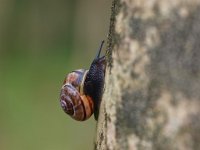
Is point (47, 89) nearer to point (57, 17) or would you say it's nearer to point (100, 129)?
point (57, 17)

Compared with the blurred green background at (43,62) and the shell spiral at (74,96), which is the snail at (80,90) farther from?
the blurred green background at (43,62)

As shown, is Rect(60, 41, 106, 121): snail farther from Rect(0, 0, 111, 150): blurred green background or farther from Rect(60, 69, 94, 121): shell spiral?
Rect(0, 0, 111, 150): blurred green background

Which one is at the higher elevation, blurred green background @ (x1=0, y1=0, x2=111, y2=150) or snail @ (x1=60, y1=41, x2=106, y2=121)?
blurred green background @ (x1=0, y1=0, x2=111, y2=150)

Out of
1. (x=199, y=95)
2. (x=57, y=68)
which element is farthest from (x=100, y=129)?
(x=57, y=68)

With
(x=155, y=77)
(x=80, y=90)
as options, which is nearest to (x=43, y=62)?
(x=80, y=90)

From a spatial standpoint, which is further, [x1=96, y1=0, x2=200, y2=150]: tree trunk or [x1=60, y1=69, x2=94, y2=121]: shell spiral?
[x1=60, y1=69, x2=94, y2=121]: shell spiral

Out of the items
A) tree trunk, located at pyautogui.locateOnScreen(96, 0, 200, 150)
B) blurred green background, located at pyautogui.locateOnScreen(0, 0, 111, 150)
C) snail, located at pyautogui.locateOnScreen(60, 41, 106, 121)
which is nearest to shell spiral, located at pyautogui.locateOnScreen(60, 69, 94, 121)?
snail, located at pyautogui.locateOnScreen(60, 41, 106, 121)
